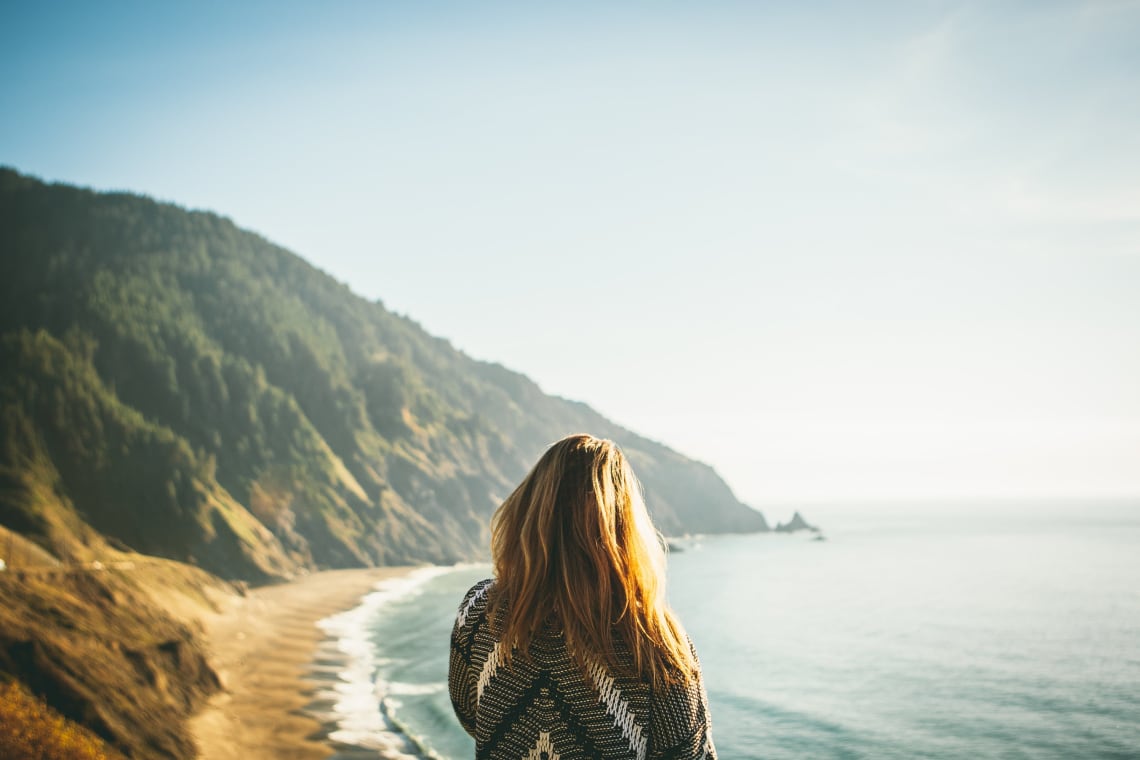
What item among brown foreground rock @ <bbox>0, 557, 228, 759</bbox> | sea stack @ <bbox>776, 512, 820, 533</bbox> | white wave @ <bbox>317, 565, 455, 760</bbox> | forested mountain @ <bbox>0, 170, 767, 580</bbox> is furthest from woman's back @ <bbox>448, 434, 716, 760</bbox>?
sea stack @ <bbox>776, 512, 820, 533</bbox>

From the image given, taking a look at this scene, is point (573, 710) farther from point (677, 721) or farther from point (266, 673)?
point (266, 673)

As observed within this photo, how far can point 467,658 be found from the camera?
7.54ft

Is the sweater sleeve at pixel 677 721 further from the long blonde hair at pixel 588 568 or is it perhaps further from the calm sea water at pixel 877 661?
the calm sea water at pixel 877 661

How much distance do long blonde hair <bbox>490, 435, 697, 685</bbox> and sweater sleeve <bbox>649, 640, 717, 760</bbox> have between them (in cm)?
5

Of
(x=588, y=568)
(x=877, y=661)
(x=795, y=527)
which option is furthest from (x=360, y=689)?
(x=795, y=527)

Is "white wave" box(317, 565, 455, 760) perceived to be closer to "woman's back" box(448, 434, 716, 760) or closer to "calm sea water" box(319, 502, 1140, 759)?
"calm sea water" box(319, 502, 1140, 759)

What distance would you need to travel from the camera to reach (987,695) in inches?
1190

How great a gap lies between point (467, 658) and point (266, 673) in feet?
104

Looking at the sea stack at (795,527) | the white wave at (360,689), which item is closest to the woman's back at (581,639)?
the white wave at (360,689)

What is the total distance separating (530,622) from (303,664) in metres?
34.1

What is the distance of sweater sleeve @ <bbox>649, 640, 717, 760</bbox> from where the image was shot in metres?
2.10

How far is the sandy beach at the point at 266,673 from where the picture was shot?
2012 cm

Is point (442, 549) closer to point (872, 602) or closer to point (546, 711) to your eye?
point (872, 602)

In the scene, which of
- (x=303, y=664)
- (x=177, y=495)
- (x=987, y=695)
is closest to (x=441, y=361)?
(x=177, y=495)
